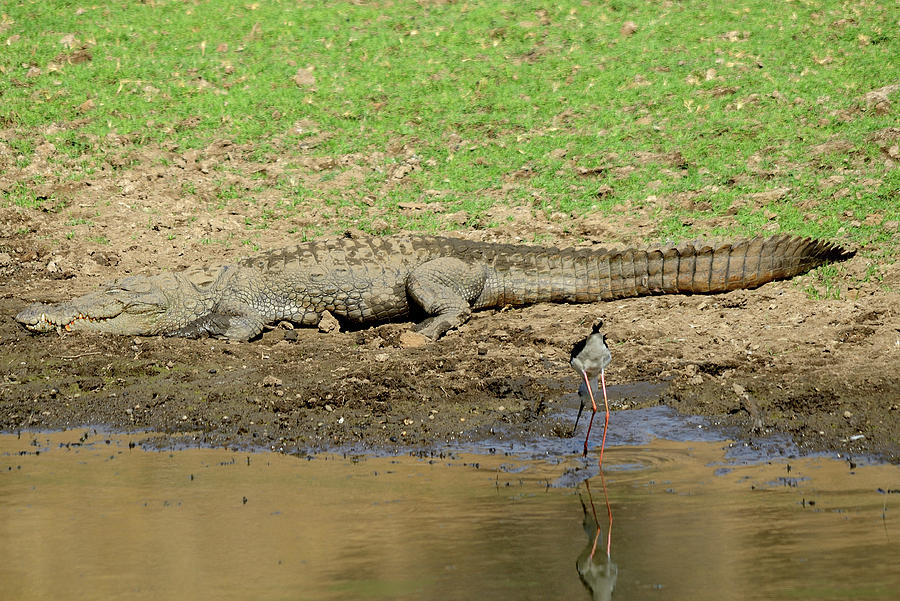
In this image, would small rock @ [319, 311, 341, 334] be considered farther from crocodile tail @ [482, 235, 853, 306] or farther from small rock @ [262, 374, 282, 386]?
small rock @ [262, 374, 282, 386]

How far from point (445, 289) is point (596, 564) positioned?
5402mm

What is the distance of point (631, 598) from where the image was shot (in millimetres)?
3670

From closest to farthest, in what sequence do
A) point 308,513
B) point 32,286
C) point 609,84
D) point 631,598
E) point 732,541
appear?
point 631,598 → point 732,541 → point 308,513 → point 32,286 → point 609,84

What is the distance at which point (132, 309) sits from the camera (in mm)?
9320

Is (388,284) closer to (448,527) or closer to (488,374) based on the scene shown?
(488,374)

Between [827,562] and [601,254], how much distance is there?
5680 millimetres

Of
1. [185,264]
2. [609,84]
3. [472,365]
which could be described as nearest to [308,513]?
[472,365]

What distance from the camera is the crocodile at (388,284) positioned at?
902cm

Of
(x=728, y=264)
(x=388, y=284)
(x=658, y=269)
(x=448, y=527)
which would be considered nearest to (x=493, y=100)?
(x=388, y=284)

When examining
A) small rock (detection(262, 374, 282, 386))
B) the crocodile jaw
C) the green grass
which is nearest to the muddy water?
small rock (detection(262, 374, 282, 386))

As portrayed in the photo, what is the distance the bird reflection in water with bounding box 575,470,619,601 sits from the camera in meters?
3.78

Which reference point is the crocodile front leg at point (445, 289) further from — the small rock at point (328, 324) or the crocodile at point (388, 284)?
the small rock at point (328, 324)

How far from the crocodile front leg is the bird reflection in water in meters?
4.52

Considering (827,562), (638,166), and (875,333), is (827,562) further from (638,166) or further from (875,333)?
(638,166)
